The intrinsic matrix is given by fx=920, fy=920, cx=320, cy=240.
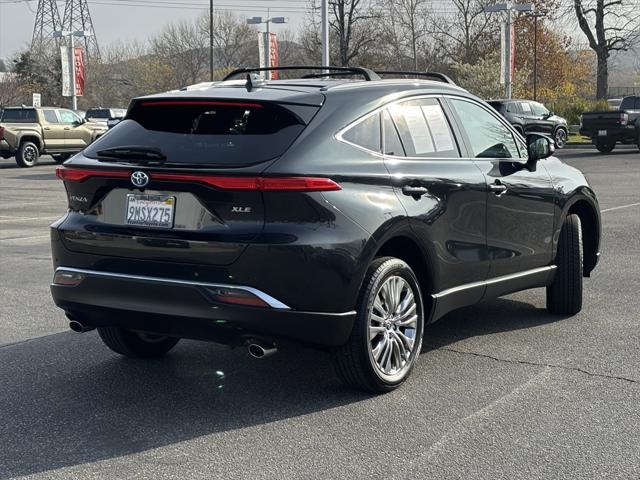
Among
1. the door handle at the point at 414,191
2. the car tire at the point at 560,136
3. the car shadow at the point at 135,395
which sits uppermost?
the door handle at the point at 414,191

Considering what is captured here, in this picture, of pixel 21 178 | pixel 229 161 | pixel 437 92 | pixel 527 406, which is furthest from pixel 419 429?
pixel 21 178

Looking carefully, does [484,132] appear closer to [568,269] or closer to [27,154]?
[568,269]

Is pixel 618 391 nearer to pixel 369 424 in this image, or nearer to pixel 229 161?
pixel 369 424

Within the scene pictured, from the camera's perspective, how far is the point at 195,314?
14.5 feet

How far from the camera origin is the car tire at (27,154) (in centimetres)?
2830

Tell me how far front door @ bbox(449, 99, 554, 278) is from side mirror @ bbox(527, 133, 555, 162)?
0.28 feet

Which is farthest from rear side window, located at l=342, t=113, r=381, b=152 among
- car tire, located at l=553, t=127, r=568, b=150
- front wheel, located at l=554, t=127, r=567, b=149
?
front wheel, located at l=554, t=127, r=567, b=149

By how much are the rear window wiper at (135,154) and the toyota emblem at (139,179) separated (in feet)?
0.32

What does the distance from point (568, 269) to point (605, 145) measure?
24871mm

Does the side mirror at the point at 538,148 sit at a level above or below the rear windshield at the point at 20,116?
below

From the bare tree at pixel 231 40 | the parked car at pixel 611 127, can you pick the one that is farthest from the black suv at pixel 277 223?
the bare tree at pixel 231 40

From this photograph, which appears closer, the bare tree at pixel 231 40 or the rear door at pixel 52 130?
the rear door at pixel 52 130

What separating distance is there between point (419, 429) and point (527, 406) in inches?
26.1

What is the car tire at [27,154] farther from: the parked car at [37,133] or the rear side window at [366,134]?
the rear side window at [366,134]
